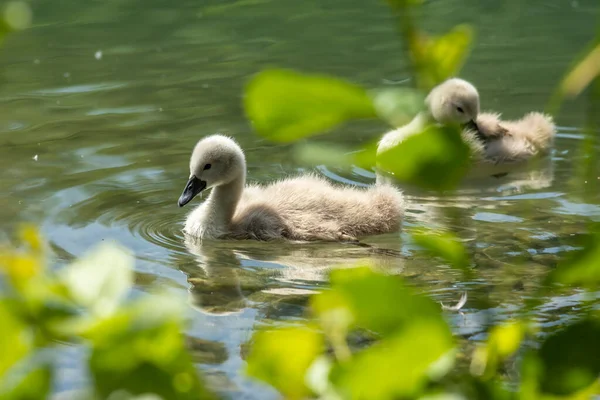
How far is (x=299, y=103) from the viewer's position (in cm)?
65

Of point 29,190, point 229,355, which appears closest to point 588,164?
point 229,355

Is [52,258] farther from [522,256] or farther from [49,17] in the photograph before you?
[49,17]

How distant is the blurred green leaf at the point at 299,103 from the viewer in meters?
0.64

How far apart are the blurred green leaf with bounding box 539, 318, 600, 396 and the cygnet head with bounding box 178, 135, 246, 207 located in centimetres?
462

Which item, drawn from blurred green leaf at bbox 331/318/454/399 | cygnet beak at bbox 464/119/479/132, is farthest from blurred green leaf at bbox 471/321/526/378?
cygnet beak at bbox 464/119/479/132

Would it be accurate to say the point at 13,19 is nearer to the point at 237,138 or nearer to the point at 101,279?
the point at 101,279

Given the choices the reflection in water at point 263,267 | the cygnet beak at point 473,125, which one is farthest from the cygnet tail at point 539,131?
the reflection in water at point 263,267

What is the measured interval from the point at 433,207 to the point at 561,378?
4805mm

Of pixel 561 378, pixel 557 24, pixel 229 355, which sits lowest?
pixel 557 24

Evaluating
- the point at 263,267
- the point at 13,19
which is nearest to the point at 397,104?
the point at 13,19

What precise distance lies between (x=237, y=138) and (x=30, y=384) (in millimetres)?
6016

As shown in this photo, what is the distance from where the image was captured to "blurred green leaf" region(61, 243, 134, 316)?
653 millimetres

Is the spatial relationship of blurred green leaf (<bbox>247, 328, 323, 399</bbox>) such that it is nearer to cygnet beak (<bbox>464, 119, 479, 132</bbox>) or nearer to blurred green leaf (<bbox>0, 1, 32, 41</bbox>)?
blurred green leaf (<bbox>0, 1, 32, 41</bbox>)

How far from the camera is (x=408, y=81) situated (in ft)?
26.9
